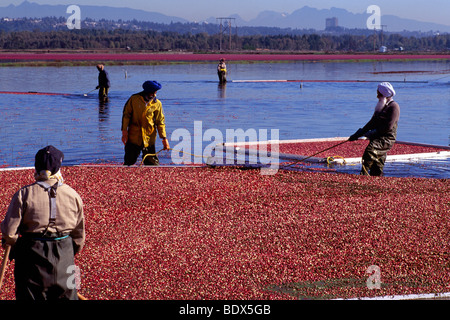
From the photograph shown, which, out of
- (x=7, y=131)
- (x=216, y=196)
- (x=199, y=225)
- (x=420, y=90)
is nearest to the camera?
(x=199, y=225)

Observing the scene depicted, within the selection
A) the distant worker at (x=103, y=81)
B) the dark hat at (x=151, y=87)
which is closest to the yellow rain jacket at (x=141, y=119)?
the dark hat at (x=151, y=87)

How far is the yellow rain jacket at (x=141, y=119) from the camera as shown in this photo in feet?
42.1

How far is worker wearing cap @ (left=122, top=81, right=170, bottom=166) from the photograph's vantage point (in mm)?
12805

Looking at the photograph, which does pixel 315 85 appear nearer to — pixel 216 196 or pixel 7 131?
pixel 7 131

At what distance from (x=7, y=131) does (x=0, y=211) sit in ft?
47.2

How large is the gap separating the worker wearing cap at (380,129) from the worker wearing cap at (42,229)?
A: 806 centimetres

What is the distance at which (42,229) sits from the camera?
18.9 ft

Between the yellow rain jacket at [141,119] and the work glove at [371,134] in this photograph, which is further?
the work glove at [371,134]

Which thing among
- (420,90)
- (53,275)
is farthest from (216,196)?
(420,90)

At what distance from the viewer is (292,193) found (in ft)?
40.4

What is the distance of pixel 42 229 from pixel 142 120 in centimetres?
728

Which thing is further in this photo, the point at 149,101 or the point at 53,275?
the point at 149,101

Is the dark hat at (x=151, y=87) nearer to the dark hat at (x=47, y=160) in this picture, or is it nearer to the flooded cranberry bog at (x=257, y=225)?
the flooded cranberry bog at (x=257, y=225)

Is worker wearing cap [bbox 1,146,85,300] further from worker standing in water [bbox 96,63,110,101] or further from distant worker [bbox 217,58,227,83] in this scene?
distant worker [bbox 217,58,227,83]
